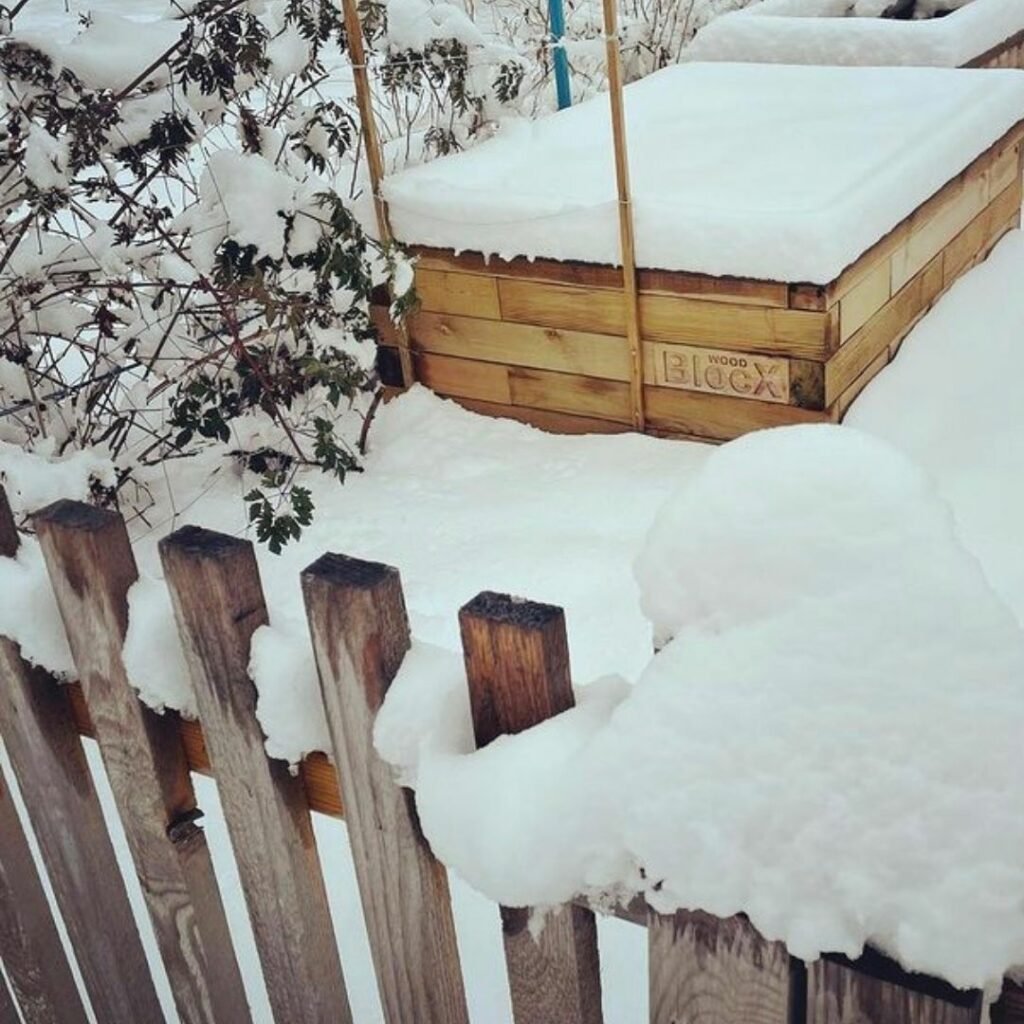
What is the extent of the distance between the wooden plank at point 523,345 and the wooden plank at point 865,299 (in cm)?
63

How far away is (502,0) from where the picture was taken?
22.2 ft

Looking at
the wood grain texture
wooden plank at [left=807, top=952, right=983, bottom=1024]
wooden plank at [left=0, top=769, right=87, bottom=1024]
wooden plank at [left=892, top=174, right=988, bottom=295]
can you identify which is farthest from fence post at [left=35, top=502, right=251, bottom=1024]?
wooden plank at [left=892, top=174, right=988, bottom=295]

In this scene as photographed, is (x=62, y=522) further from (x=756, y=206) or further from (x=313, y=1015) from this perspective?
(x=756, y=206)

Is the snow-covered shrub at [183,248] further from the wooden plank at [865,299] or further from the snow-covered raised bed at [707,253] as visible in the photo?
the wooden plank at [865,299]

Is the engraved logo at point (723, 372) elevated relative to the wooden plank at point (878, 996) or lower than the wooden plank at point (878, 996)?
lower

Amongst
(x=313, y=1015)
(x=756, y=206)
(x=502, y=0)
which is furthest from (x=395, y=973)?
(x=502, y=0)

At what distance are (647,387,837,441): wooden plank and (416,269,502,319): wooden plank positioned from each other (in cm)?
58

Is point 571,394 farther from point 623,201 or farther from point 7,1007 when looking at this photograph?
point 7,1007

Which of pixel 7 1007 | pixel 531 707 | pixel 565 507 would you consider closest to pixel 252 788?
pixel 531 707

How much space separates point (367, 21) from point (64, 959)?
10.5ft

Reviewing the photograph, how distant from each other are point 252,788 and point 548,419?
283 centimetres

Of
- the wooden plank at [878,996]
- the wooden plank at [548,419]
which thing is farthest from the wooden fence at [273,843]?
the wooden plank at [548,419]

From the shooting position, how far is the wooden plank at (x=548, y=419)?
12.6 feet

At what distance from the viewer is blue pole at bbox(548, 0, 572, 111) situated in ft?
17.3
